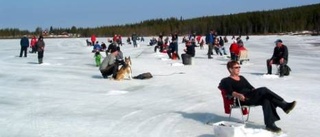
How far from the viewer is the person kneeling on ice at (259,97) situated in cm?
675

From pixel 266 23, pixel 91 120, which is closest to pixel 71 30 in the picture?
pixel 266 23

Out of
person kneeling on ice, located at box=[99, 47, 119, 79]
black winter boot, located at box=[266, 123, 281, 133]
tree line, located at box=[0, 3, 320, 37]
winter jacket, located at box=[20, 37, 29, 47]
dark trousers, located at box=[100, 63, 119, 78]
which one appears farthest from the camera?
tree line, located at box=[0, 3, 320, 37]

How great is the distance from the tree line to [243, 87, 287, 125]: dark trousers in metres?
98.0

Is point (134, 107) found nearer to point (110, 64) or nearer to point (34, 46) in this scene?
point (110, 64)

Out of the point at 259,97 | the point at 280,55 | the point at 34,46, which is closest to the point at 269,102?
the point at 259,97

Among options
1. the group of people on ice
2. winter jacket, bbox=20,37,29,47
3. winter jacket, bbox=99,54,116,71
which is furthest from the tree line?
winter jacket, bbox=99,54,116,71

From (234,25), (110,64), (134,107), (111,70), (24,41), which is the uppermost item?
(234,25)

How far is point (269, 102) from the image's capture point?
679 cm

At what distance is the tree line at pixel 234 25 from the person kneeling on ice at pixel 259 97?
320 ft

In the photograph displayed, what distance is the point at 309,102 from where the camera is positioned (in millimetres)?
9789

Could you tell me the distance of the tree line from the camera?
4355 inches

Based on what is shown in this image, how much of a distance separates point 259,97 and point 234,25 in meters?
120

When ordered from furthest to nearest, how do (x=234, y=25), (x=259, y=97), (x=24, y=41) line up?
1. (x=234, y=25)
2. (x=24, y=41)
3. (x=259, y=97)

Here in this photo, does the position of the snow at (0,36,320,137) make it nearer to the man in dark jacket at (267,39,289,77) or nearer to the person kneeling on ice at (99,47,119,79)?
the person kneeling on ice at (99,47,119,79)
